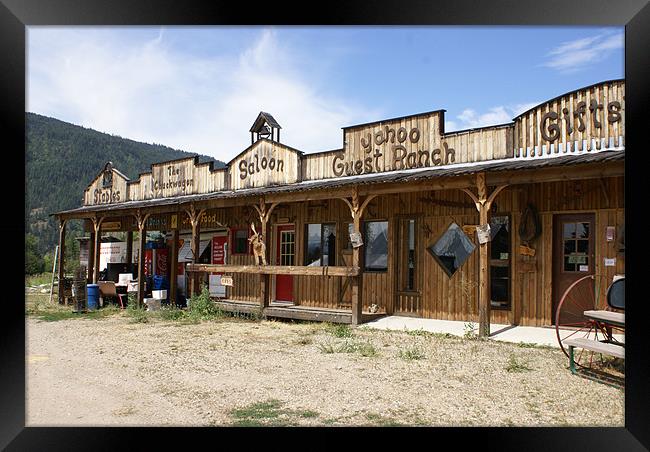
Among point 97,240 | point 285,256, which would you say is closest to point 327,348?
point 285,256

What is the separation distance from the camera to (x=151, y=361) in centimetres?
858

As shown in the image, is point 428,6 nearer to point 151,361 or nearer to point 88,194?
point 151,361

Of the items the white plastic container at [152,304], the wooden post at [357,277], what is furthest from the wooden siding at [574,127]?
the white plastic container at [152,304]

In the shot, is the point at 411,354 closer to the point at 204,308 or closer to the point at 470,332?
Result: the point at 470,332

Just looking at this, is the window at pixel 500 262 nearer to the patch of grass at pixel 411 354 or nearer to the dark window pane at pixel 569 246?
the dark window pane at pixel 569 246

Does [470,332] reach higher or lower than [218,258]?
lower

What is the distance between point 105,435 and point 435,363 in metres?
5.10

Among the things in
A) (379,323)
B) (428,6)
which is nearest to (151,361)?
(379,323)

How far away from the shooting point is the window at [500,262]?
11211mm

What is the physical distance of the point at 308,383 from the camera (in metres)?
6.98

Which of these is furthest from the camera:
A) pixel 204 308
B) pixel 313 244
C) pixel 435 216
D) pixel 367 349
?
pixel 313 244

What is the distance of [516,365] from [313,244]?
7996 millimetres

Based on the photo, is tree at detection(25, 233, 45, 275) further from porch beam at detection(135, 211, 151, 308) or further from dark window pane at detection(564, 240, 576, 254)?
dark window pane at detection(564, 240, 576, 254)

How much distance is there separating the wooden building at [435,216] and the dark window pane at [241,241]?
0.16 feet
